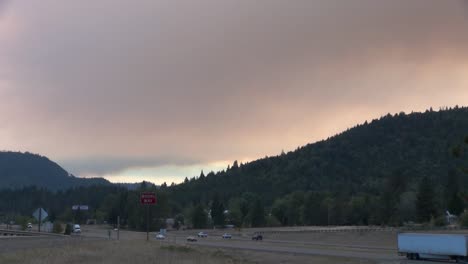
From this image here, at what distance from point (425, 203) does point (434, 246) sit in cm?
9325

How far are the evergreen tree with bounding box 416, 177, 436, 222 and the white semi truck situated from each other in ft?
287

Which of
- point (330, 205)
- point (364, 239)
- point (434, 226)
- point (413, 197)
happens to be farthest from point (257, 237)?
point (330, 205)

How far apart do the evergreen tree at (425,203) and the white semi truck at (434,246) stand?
8751cm

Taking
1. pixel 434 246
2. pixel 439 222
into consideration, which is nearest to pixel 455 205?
pixel 439 222

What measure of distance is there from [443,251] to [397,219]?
10309 centimetres

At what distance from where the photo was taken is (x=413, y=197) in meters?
171

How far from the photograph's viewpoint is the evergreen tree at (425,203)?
5808 inches

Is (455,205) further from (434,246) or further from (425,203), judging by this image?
(434,246)

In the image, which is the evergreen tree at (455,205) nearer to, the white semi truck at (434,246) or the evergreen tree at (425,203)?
the evergreen tree at (425,203)

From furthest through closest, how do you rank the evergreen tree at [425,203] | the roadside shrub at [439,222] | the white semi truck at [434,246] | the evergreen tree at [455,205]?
1. the evergreen tree at [455,205]
2. the evergreen tree at [425,203]
3. the roadside shrub at [439,222]
4. the white semi truck at [434,246]

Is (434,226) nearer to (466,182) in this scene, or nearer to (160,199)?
(466,182)

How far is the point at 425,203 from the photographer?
149 meters

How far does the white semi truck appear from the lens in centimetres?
5625

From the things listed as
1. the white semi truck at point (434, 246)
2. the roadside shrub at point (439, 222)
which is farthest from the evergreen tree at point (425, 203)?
the white semi truck at point (434, 246)
